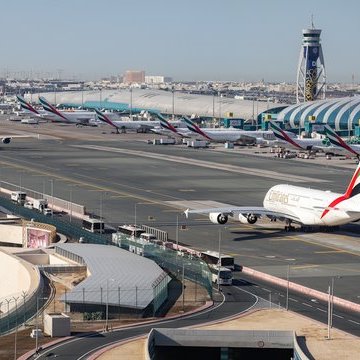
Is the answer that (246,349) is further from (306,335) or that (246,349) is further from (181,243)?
(181,243)

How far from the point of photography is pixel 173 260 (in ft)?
298

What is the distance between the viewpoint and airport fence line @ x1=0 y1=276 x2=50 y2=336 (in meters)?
70.5

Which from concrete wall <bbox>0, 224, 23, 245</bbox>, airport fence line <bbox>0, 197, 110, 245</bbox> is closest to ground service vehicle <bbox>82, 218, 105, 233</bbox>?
airport fence line <bbox>0, 197, 110, 245</bbox>

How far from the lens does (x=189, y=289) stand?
272 feet

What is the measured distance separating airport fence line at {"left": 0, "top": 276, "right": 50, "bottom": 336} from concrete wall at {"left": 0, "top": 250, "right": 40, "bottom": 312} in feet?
6.85

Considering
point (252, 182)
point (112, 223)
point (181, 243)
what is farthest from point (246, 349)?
point (252, 182)

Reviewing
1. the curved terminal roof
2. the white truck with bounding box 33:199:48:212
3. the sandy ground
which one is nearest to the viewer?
the sandy ground

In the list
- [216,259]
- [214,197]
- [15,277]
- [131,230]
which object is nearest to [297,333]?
[216,259]

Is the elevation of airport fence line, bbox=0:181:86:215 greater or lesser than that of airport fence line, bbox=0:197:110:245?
lesser

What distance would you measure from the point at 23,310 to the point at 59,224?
135ft

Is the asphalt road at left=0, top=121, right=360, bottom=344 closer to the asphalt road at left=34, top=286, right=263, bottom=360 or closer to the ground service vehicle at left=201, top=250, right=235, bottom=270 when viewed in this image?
the ground service vehicle at left=201, top=250, right=235, bottom=270

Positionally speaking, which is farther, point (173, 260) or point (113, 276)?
point (173, 260)

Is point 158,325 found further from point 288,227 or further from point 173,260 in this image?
point 288,227

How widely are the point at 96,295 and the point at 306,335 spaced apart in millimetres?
14895
